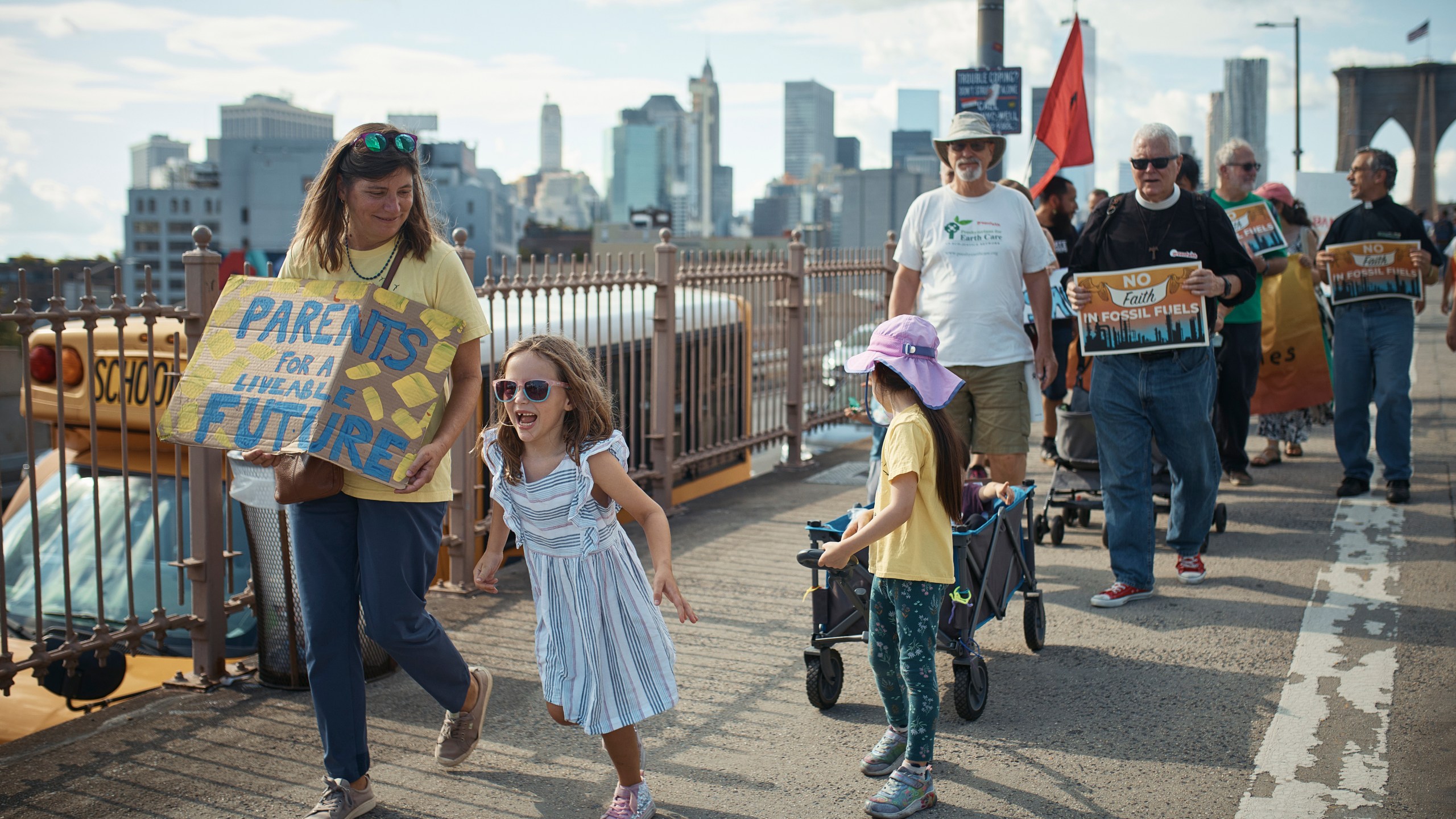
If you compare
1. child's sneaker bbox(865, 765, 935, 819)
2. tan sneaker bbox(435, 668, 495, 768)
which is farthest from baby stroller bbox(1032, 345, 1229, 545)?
tan sneaker bbox(435, 668, 495, 768)

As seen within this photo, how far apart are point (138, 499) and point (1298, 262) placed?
768cm

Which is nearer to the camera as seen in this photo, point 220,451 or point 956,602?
point 956,602

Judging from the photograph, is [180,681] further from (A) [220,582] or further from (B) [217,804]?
(B) [217,804]

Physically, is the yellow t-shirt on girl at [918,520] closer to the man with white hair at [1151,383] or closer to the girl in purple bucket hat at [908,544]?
the girl in purple bucket hat at [908,544]

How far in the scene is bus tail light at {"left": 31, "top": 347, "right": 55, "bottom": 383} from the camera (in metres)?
5.90

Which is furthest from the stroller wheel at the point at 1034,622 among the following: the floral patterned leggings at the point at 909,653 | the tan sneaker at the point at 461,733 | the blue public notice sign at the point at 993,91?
the blue public notice sign at the point at 993,91

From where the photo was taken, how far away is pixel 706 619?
5539mm

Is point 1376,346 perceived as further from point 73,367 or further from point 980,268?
point 73,367

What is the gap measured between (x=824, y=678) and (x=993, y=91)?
261 inches

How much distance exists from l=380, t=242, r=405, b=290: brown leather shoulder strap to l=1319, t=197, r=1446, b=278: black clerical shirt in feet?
20.5

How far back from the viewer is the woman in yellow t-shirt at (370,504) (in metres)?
3.47

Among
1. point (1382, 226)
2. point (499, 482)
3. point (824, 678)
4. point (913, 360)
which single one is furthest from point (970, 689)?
point (1382, 226)

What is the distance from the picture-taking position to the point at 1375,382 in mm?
7770

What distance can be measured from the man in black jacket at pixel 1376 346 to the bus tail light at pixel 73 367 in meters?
7.14
